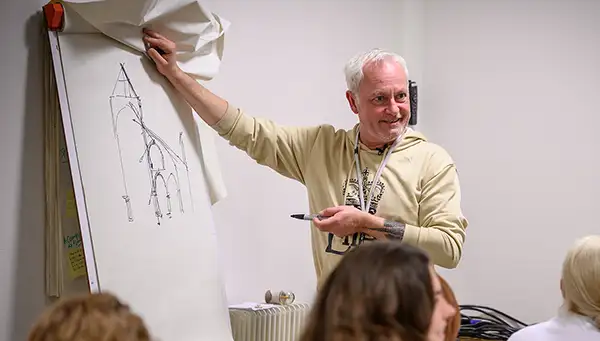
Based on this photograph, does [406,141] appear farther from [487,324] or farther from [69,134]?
[487,324]

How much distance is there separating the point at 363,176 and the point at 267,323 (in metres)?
0.80

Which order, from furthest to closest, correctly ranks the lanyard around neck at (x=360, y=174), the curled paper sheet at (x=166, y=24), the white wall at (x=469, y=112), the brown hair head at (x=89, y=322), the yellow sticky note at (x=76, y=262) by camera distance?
the white wall at (x=469, y=112) → the lanyard around neck at (x=360, y=174) → the yellow sticky note at (x=76, y=262) → the curled paper sheet at (x=166, y=24) → the brown hair head at (x=89, y=322)

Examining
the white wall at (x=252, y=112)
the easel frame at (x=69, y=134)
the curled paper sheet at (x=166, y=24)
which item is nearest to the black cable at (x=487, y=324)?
the white wall at (x=252, y=112)

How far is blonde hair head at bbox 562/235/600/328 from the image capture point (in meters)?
2.28

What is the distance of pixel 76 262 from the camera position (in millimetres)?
2617

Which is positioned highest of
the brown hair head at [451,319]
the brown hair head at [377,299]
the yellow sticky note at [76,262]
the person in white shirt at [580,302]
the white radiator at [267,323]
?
the brown hair head at [377,299]

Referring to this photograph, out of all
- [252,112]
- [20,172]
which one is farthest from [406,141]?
[20,172]

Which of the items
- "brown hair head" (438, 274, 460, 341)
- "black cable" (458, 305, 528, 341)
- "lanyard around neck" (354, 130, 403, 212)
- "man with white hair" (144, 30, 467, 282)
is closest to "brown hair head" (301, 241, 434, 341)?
"brown hair head" (438, 274, 460, 341)

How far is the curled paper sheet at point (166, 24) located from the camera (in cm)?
251

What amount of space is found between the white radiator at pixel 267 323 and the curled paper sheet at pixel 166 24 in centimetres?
96

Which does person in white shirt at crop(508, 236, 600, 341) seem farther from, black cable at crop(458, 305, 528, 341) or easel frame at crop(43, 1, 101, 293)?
black cable at crop(458, 305, 528, 341)

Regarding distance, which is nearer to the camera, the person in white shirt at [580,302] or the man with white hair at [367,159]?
the person in white shirt at [580,302]

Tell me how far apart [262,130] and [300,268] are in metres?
1.15

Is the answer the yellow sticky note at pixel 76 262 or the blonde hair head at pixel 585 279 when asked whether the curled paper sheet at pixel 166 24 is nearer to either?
the yellow sticky note at pixel 76 262
